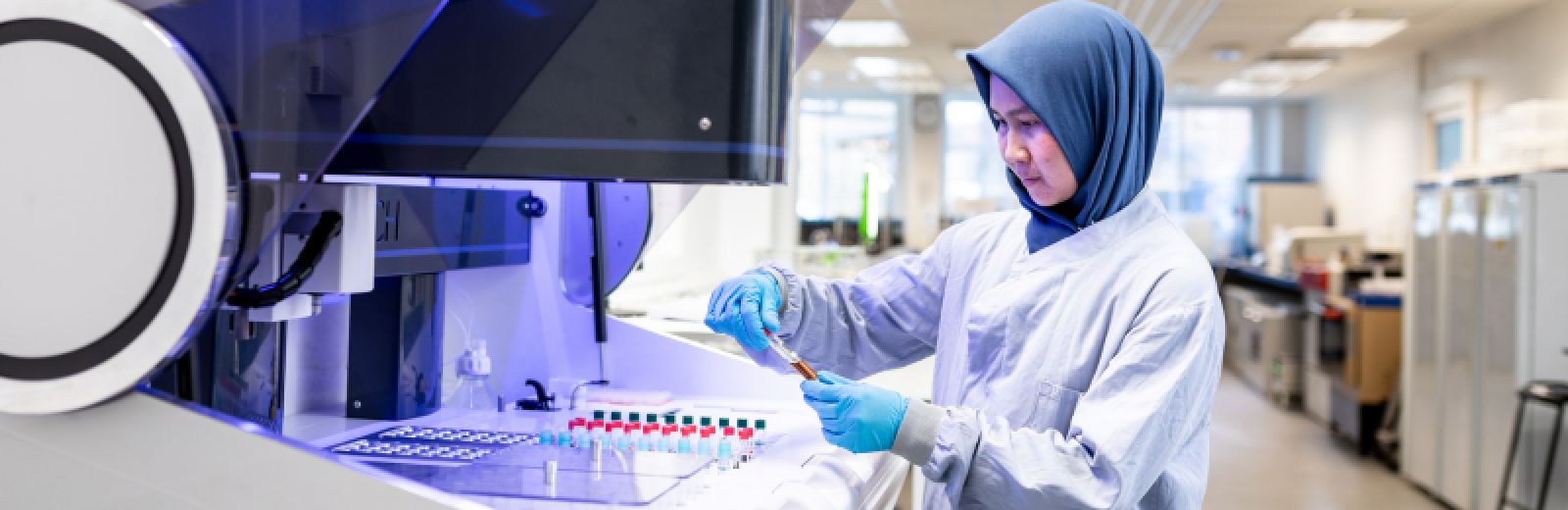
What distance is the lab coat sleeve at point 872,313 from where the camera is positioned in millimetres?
1845

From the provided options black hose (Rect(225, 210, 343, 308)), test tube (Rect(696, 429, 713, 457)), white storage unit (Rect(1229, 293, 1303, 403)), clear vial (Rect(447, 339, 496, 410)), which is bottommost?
white storage unit (Rect(1229, 293, 1303, 403))

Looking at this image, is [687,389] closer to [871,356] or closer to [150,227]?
[871,356]

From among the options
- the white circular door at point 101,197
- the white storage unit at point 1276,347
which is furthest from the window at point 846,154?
the white circular door at point 101,197

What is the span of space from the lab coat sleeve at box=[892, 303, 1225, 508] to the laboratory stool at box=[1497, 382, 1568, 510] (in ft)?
11.4

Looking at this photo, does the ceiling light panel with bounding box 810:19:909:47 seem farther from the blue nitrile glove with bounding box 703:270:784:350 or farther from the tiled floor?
the blue nitrile glove with bounding box 703:270:784:350

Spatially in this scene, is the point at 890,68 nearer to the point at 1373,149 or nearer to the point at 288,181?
the point at 1373,149

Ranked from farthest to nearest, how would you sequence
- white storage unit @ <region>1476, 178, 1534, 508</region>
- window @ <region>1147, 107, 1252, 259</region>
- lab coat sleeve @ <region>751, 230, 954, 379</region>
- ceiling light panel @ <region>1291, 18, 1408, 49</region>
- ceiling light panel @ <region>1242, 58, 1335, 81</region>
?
window @ <region>1147, 107, 1252, 259</region>, ceiling light panel @ <region>1242, 58, 1335, 81</region>, ceiling light panel @ <region>1291, 18, 1408, 49</region>, white storage unit @ <region>1476, 178, 1534, 508</region>, lab coat sleeve @ <region>751, 230, 954, 379</region>

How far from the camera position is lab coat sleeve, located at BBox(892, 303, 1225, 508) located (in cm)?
133

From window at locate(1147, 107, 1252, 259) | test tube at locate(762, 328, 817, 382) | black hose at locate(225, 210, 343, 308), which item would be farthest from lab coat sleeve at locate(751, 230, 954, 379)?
window at locate(1147, 107, 1252, 259)

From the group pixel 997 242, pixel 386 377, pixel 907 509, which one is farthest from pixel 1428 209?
pixel 386 377

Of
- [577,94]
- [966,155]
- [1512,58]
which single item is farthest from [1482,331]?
[966,155]

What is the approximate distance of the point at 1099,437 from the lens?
1.33 meters

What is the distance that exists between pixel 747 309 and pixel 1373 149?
32.7ft

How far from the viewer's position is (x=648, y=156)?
1250 millimetres
